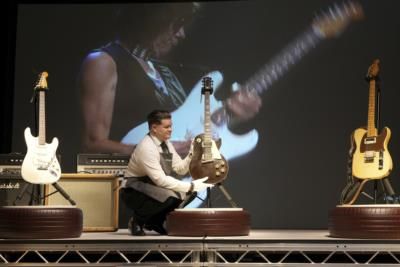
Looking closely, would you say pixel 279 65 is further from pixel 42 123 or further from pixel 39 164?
pixel 39 164

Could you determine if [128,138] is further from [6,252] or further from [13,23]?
[6,252]

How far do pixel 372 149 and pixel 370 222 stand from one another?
0.60 meters

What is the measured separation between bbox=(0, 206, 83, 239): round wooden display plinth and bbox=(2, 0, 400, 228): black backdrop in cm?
178

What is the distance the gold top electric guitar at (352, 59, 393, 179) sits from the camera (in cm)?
389

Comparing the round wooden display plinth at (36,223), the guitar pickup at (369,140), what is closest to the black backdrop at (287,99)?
the guitar pickup at (369,140)

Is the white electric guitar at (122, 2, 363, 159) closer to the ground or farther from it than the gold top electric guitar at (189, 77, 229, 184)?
farther from it

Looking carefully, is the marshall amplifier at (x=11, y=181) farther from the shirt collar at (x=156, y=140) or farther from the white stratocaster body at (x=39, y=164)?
the shirt collar at (x=156, y=140)

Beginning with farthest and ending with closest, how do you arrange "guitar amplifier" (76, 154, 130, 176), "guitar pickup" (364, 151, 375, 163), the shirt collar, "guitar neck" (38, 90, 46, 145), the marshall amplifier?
"guitar amplifier" (76, 154, 130, 176) → the marshall amplifier → the shirt collar → "guitar neck" (38, 90, 46, 145) → "guitar pickup" (364, 151, 375, 163)

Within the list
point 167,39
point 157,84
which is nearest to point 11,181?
point 157,84

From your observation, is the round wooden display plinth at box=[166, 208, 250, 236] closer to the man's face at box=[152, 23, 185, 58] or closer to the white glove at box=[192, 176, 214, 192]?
the white glove at box=[192, 176, 214, 192]

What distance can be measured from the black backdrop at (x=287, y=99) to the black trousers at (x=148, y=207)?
136cm

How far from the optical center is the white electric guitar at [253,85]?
17.7 ft

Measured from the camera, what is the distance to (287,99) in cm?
540

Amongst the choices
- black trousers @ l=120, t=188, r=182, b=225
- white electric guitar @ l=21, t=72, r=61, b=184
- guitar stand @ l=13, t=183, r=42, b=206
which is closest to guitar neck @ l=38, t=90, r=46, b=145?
white electric guitar @ l=21, t=72, r=61, b=184
